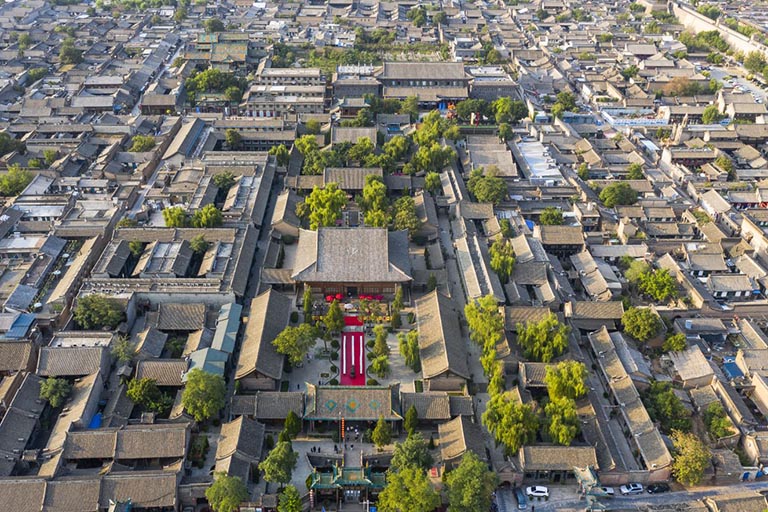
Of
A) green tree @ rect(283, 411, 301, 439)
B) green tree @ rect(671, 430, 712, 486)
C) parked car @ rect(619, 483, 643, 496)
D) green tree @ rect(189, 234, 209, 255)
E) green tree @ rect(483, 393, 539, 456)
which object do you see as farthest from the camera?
green tree @ rect(189, 234, 209, 255)

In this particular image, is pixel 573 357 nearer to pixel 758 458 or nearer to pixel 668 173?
pixel 758 458

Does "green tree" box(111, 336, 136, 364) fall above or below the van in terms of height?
above

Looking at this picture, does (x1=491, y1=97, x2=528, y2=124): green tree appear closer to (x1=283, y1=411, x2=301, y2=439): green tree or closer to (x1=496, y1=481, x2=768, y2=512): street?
(x1=496, y1=481, x2=768, y2=512): street

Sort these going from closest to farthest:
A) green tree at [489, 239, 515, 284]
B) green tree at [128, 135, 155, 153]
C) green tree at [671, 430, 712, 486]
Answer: green tree at [671, 430, 712, 486] → green tree at [489, 239, 515, 284] → green tree at [128, 135, 155, 153]

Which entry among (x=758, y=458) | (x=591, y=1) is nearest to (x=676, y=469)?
(x=758, y=458)

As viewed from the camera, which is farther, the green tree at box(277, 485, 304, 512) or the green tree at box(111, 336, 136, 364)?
the green tree at box(111, 336, 136, 364)

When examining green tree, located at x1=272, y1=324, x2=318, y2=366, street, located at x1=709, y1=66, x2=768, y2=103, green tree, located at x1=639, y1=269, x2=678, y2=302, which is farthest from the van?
street, located at x1=709, y1=66, x2=768, y2=103

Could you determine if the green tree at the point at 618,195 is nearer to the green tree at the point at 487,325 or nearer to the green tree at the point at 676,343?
the green tree at the point at 676,343
